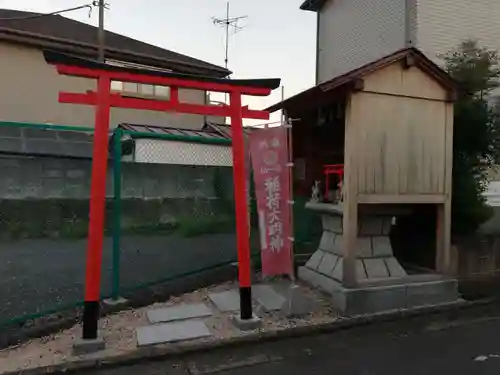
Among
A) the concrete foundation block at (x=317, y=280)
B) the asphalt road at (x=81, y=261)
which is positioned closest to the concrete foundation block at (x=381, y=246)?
the concrete foundation block at (x=317, y=280)

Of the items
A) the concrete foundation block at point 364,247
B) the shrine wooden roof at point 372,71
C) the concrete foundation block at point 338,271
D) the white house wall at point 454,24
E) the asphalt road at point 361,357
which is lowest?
the asphalt road at point 361,357

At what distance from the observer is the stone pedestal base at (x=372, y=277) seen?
5320 millimetres

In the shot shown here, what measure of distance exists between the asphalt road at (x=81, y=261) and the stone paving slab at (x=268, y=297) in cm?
84

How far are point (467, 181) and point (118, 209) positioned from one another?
195 inches

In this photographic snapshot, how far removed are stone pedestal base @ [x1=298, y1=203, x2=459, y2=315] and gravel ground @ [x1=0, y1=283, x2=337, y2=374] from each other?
1.06 feet

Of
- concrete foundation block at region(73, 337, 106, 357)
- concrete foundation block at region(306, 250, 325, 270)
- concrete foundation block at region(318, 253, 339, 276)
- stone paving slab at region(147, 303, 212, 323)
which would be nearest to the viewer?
concrete foundation block at region(73, 337, 106, 357)

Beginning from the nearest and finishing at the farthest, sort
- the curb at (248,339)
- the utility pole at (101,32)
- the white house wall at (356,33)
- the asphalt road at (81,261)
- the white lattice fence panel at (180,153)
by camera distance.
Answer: the curb at (248,339) < the asphalt road at (81,261) < the white lattice fence panel at (180,153) < the white house wall at (356,33) < the utility pole at (101,32)

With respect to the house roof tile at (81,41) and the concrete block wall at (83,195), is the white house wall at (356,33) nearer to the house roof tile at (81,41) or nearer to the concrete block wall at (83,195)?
the house roof tile at (81,41)

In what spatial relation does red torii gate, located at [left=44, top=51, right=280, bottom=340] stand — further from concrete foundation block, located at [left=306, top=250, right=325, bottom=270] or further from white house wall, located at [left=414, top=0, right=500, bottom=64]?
white house wall, located at [left=414, top=0, right=500, bottom=64]

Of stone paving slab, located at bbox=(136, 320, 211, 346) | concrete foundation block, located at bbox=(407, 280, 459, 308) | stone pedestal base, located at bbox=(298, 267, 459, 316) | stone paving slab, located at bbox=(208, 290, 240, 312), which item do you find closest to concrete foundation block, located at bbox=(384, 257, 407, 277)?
stone pedestal base, located at bbox=(298, 267, 459, 316)

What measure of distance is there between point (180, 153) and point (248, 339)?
22.3 ft

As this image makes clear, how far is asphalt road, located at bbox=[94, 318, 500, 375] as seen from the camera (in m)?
3.85

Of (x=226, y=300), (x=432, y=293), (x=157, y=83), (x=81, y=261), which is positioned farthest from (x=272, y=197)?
(x=81, y=261)

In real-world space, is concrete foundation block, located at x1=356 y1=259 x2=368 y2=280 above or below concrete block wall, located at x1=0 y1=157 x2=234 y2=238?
below
